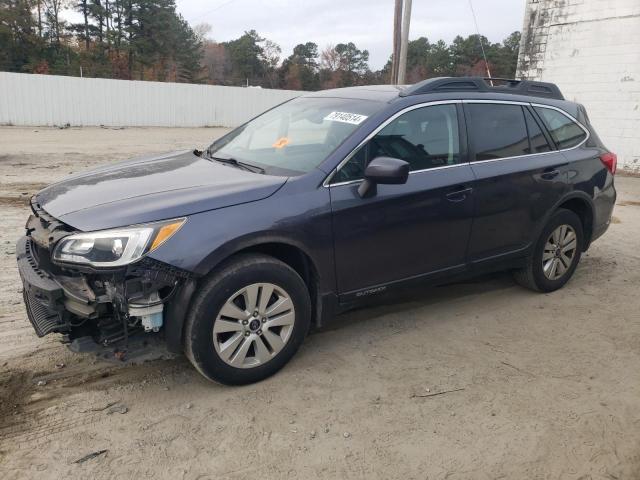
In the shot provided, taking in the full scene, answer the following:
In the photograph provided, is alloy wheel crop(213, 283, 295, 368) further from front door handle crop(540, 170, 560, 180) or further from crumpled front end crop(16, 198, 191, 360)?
front door handle crop(540, 170, 560, 180)

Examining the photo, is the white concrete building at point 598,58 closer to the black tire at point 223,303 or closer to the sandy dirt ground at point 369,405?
the sandy dirt ground at point 369,405

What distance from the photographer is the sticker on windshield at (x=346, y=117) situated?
3710 mm

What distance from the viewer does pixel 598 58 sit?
1337 cm

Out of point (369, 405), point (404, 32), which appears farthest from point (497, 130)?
point (404, 32)

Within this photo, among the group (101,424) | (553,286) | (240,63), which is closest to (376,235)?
(101,424)

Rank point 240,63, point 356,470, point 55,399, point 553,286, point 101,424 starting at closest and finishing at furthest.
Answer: point 356,470 < point 101,424 < point 55,399 < point 553,286 < point 240,63

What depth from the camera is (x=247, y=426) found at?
9.66 feet

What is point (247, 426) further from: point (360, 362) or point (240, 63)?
point (240, 63)

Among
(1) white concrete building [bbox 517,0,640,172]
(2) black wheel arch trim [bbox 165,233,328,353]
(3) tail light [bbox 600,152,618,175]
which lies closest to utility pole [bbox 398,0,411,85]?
(1) white concrete building [bbox 517,0,640,172]

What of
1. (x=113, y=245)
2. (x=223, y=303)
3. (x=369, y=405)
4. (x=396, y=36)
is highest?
(x=396, y=36)

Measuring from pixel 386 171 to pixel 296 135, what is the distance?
946 mm

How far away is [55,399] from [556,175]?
4.13m

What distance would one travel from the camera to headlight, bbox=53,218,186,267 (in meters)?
2.78

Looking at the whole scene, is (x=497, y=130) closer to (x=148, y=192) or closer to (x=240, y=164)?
(x=240, y=164)
